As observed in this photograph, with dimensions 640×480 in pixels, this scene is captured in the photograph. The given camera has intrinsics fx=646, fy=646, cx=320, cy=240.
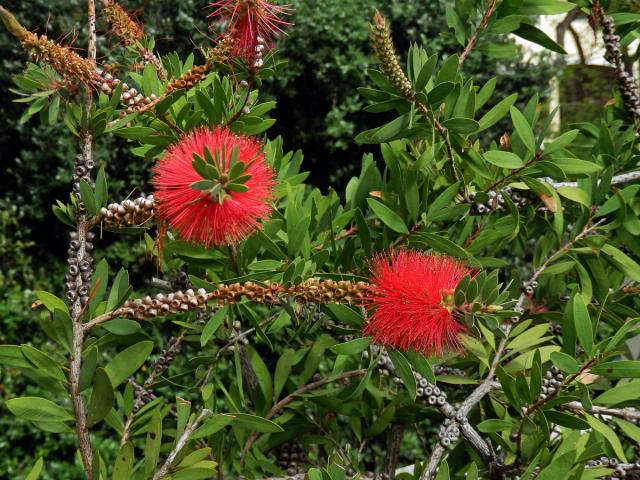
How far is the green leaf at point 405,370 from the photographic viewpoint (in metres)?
0.66

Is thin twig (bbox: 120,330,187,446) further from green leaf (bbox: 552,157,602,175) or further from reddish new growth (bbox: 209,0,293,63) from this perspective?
green leaf (bbox: 552,157,602,175)

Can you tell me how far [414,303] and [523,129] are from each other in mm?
368

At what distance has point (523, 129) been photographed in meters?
0.86

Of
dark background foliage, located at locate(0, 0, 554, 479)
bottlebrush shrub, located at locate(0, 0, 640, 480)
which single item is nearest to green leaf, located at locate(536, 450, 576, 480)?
bottlebrush shrub, located at locate(0, 0, 640, 480)

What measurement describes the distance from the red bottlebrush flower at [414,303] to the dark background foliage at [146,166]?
2.26 m

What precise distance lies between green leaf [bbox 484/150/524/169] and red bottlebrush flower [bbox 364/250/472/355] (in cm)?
22

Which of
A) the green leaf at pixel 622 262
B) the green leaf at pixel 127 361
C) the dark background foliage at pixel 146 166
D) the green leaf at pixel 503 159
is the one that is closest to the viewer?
the green leaf at pixel 127 361

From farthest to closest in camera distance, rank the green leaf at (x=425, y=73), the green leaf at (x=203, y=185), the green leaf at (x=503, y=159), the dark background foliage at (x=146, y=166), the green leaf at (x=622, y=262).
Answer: the dark background foliage at (x=146, y=166)
the green leaf at (x=622, y=262)
the green leaf at (x=503, y=159)
the green leaf at (x=425, y=73)
the green leaf at (x=203, y=185)

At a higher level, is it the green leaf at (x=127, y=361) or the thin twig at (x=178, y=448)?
the green leaf at (x=127, y=361)

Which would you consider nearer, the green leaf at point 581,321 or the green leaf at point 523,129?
the green leaf at point 581,321

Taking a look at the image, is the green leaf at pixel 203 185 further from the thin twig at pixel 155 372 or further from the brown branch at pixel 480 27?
the brown branch at pixel 480 27

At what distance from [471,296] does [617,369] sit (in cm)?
23

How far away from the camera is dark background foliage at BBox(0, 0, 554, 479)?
2920 millimetres

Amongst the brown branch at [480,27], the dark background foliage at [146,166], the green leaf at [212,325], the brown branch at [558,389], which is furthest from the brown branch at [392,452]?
the dark background foliage at [146,166]
